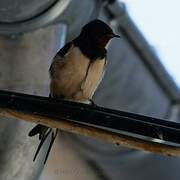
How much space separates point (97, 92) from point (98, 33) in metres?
0.28

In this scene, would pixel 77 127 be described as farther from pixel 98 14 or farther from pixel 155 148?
pixel 98 14

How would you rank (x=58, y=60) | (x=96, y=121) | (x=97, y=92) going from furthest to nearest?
(x=97, y=92) → (x=58, y=60) → (x=96, y=121)

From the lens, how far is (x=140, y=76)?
1.84 meters

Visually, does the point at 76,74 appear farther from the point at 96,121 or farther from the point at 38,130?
the point at 96,121

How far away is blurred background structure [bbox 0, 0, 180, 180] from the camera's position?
60.7 inches

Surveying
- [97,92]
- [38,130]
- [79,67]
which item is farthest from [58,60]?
[97,92]

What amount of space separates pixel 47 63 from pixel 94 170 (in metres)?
0.59

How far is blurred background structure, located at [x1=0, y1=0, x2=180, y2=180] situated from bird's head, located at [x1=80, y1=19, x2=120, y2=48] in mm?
46

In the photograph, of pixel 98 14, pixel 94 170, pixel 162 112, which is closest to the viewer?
pixel 98 14

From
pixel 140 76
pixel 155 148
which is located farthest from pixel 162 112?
pixel 155 148

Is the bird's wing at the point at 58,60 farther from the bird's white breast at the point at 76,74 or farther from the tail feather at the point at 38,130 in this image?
the tail feather at the point at 38,130

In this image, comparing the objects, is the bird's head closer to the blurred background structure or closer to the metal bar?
the blurred background structure

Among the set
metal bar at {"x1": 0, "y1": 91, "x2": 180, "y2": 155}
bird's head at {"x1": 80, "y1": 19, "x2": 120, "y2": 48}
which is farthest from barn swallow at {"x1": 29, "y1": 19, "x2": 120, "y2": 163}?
metal bar at {"x1": 0, "y1": 91, "x2": 180, "y2": 155}

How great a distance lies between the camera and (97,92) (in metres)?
1.84
